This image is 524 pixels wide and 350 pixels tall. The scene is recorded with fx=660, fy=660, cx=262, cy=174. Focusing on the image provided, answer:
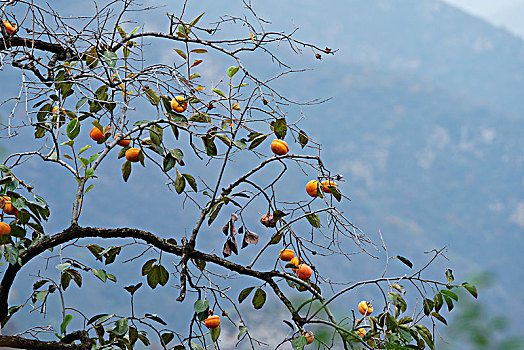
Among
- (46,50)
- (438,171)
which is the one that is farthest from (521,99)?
(46,50)

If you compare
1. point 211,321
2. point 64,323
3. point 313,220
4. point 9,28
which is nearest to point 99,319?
point 64,323

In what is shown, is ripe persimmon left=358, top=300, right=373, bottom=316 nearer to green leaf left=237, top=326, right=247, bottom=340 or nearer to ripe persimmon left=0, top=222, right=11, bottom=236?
green leaf left=237, top=326, right=247, bottom=340

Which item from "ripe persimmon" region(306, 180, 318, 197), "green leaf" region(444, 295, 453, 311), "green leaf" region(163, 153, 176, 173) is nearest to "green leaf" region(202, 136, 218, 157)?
"green leaf" region(163, 153, 176, 173)

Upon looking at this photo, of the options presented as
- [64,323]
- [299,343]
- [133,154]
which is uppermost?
[133,154]

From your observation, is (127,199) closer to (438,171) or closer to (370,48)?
(438,171)

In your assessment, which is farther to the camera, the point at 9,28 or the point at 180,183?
the point at 9,28

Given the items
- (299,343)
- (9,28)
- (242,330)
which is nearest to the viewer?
(299,343)

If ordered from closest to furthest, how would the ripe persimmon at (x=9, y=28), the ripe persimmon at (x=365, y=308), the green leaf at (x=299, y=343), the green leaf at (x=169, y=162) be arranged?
the green leaf at (x=299, y=343) < the green leaf at (x=169, y=162) < the ripe persimmon at (x=365, y=308) < the ripe persimmon at (x=9, y=28)

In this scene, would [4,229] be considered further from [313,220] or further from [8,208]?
[313,220]

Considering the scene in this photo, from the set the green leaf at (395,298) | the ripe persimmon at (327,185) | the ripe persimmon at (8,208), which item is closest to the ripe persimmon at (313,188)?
the ripe persimmon at (327,185)

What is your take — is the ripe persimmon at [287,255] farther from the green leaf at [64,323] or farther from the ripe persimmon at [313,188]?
the green leaf at [64,323]

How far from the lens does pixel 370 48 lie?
51.4 m

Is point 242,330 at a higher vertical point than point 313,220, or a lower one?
lower

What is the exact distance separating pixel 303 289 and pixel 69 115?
1.78 ft
